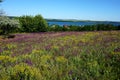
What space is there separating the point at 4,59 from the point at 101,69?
4.25 metres

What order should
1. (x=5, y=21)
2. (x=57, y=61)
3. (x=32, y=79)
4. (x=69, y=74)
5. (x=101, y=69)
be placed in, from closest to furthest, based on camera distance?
(x=32, y=79) < (x=69, y=74) < (x=101, y=69) < (x=57, y=61) < (x=5, y=21)

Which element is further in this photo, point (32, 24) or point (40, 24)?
point (40, 24)

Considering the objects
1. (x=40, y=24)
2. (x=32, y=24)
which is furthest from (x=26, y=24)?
(x=40, y=24)

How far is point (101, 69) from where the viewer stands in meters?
6.33

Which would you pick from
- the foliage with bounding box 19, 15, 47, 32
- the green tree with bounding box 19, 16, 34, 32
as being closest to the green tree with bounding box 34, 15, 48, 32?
the foliage with bounding box 19, 15, 47, 32

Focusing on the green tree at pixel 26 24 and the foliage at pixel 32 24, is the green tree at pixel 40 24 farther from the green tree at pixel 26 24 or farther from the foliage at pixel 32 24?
the green tree at pixel 26 24

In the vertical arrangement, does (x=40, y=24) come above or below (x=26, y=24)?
above

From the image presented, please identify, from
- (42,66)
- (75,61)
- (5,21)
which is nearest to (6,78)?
(42,66)

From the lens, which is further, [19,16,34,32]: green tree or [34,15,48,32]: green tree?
[34,15,48,32]: green tree

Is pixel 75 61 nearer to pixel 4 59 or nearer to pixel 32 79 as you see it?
pixel 32 79

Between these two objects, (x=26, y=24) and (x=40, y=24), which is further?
(x=40, y=24)

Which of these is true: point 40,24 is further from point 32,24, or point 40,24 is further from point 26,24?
point 26,24

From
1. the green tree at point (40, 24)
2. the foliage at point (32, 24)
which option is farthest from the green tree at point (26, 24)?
the green tree at point (40, 24)

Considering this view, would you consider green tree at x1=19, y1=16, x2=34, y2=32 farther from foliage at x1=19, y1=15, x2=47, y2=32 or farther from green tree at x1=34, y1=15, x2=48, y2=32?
green tree at x1=34, y1=15, x2=48, y2=32
